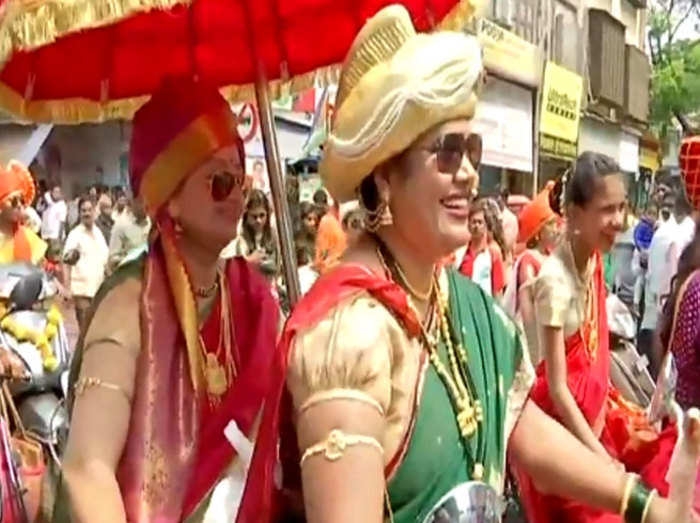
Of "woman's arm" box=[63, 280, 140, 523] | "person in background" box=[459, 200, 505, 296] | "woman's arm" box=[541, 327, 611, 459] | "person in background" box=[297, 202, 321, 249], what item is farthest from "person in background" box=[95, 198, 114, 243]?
"woman's arm" box=[63, 280, 140, 523]

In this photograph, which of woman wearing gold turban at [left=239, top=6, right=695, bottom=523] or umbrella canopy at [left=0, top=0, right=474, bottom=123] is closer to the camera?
woman wearing gold turban at [left=239, top=6, right=695, bottom=523]

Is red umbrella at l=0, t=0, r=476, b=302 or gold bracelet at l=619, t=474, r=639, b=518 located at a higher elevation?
red umbrella at l=0, t=0, r=476, b=302

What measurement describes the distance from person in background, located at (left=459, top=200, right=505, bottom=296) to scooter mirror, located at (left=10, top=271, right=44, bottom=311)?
13.8 ft

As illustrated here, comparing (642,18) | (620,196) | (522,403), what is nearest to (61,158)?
(620,196)

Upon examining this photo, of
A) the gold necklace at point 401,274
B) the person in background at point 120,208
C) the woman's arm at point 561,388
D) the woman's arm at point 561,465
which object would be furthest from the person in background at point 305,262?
the gold necklace at point 401,274

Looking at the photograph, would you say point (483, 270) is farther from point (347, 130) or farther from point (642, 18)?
point (642, 18)

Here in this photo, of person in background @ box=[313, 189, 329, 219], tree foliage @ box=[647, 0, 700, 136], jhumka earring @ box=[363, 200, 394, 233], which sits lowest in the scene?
jhumka earring @ box=[363, 200, 394, 233]

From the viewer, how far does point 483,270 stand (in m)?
10.5

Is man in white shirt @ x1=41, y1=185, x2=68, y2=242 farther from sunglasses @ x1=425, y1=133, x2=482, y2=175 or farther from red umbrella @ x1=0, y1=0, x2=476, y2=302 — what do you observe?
Answer: sunglasses @ x1=425, y1=133, x2=482, y2=175

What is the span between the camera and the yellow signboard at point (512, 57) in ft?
71.7

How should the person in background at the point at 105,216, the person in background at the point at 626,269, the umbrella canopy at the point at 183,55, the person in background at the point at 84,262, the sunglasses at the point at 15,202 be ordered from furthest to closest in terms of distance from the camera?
the person in background at the point at 105,216
the person in background at the point at 626,269
the person in background at the point at 84,262
the sunglasses at the point at 15,202
the umbrella canopy at the point at 183,55

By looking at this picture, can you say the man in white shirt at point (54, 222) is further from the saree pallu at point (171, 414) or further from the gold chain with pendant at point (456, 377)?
the gold chain with pendant at point (456, 377)

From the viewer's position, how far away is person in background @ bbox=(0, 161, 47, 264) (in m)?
8.84

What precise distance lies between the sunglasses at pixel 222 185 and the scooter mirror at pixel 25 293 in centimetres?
269
